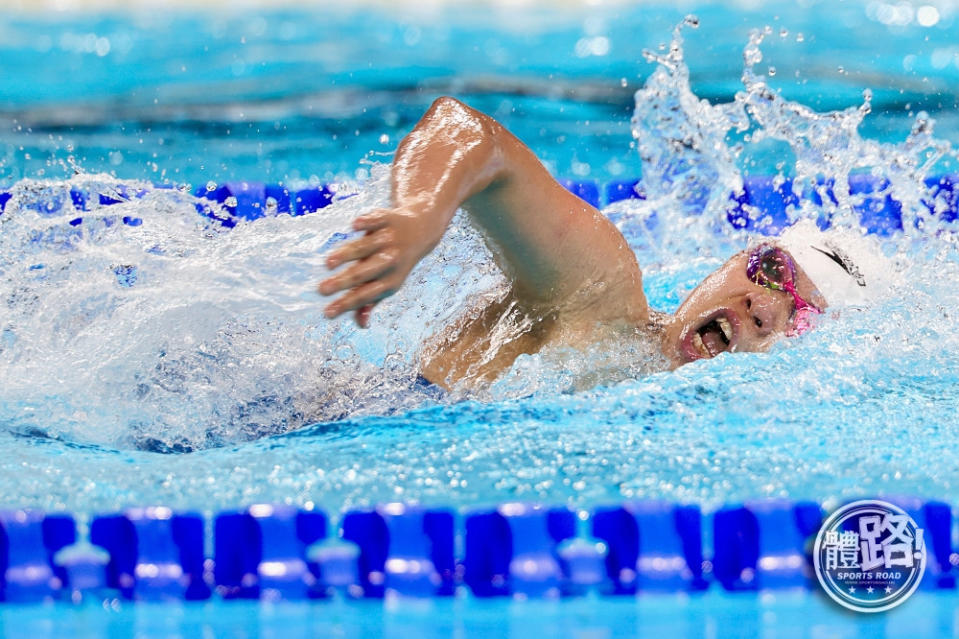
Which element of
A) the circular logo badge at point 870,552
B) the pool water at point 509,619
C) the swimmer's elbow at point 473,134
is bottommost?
the pool water at point 509,619

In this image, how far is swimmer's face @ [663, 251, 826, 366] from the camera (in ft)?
7.02

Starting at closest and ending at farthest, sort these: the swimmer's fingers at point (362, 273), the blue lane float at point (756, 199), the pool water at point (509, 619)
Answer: the swimmer's fingers at point (362, 273), the pool water at point (509, 619), the blue lane float at point (756, 199)

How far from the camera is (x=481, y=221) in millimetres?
1852

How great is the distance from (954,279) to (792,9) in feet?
16.2

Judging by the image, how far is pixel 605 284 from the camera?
2.01m

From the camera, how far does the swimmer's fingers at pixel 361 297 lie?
1.35m

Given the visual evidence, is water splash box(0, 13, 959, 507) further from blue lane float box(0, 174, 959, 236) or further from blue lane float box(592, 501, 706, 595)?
blue lane float box(0, 174, 959, 236)

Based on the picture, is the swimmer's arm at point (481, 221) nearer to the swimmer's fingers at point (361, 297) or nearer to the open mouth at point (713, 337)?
the swimmer's fingers at point (361, 297)

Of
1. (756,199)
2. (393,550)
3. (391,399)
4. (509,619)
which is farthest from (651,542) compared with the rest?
(756,199)

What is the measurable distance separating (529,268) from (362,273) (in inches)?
24.7

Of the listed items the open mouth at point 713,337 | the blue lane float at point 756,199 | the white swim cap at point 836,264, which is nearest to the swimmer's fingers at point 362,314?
the open mouth at point 713,337

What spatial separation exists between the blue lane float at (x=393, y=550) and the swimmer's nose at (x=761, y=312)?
0.54 m

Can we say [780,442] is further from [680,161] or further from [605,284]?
[680,161]

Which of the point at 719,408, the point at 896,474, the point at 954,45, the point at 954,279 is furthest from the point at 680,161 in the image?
the point at 954,45
